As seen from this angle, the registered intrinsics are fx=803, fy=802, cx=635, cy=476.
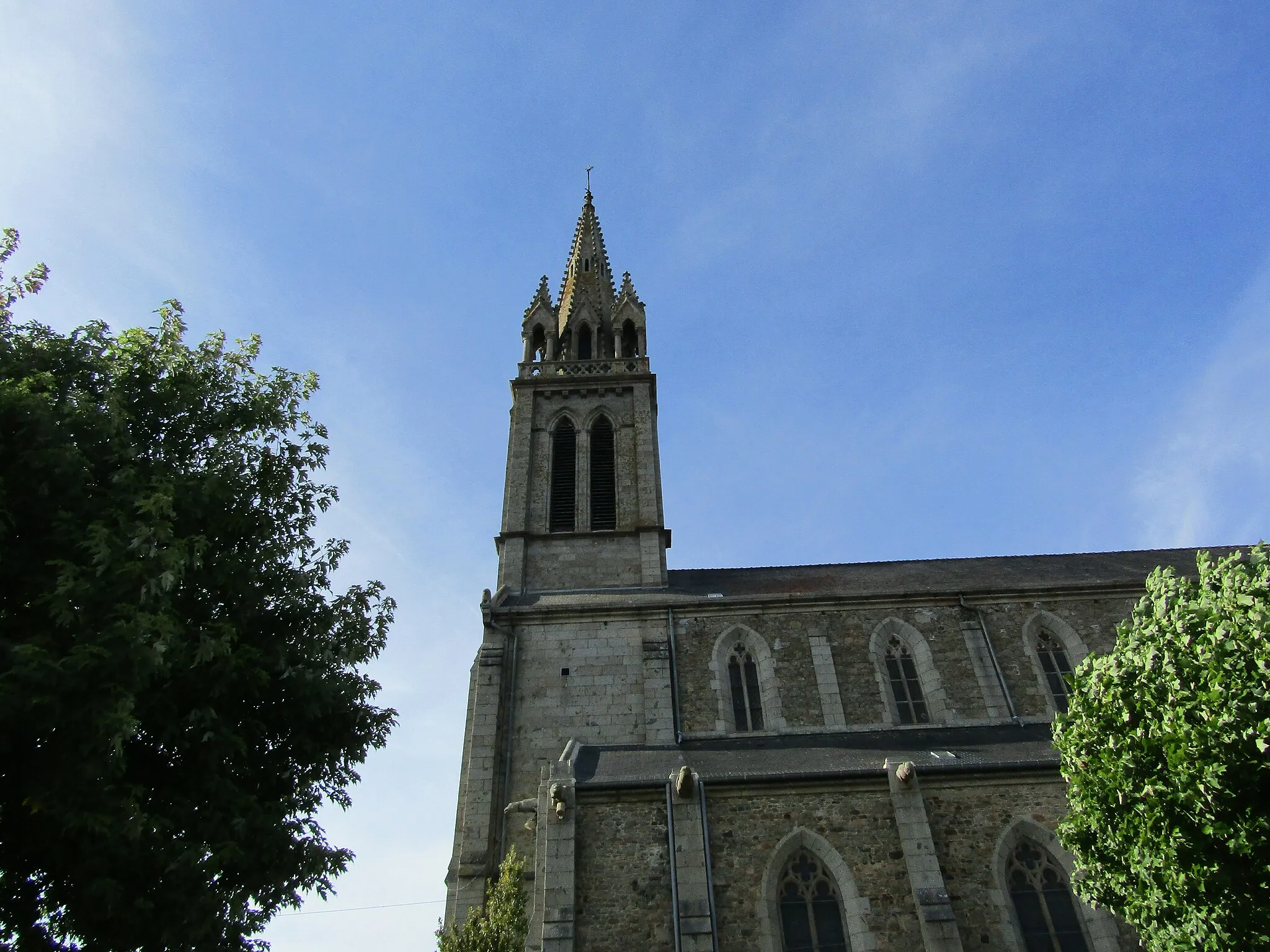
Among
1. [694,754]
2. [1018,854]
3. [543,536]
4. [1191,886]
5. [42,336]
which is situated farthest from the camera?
[543,536]

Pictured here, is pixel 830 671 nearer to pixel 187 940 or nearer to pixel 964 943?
pixel 964 943

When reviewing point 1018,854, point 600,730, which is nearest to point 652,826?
point 600,730

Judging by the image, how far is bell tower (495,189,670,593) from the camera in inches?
945

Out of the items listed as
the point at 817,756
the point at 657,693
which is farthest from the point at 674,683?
the point at 817,756

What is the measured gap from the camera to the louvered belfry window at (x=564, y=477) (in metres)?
25.5

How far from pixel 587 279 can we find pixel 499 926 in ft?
93.0

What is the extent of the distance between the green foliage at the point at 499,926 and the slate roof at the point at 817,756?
195 cm

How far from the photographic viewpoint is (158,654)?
28.1ft

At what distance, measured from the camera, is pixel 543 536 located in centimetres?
2459

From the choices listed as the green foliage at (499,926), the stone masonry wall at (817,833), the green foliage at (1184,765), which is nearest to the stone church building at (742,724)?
the stone masonry wall at (817,833)

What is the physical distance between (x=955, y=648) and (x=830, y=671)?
327cm

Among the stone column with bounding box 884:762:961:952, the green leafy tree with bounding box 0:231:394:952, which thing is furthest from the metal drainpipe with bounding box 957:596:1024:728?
the green leafy tree with bounding box 0:231:394:952

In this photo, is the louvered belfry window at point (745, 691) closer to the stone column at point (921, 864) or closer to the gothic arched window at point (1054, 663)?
the stone column at point (921, 864)

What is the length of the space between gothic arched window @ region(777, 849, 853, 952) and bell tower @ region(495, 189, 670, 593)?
34.1ft
